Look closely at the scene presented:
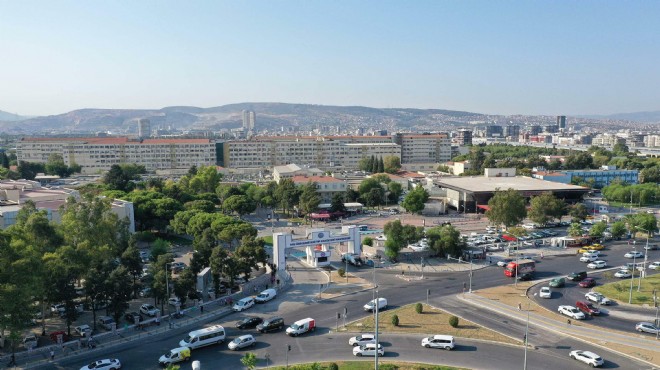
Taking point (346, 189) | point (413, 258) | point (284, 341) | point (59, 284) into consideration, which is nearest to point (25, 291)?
point (59, 284)

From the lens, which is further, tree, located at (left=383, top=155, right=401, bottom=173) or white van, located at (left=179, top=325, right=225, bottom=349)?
tree, located at (left=383, top=155, right=401, bottom=173)

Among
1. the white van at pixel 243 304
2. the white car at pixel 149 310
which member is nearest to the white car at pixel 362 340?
the white van at pixel 243 304

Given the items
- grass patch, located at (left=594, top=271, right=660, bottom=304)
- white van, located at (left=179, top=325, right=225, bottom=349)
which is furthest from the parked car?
A: white van, located at (left=179, top=325, right=225, bottom=349)

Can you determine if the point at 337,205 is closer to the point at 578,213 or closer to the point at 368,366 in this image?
the point at 578,213

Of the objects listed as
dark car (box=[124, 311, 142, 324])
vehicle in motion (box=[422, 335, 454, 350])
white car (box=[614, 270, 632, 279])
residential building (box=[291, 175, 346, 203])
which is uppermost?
residential building (box=[291, 175, 346, 203])

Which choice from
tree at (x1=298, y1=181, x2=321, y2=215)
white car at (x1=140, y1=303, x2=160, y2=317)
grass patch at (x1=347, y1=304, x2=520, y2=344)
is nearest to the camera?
grass patch at (x1=347, y1=304, x2=520, y2=344)

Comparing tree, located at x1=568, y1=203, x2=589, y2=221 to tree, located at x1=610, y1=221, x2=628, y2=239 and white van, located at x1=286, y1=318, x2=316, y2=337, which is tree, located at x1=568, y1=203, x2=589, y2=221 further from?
white van, located at x1=286, y1=318, x2=316, y2=337

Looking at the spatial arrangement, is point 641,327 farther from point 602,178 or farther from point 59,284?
point 602,178

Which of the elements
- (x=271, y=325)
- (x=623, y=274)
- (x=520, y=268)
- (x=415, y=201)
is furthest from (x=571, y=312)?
(x=415, y=201)
